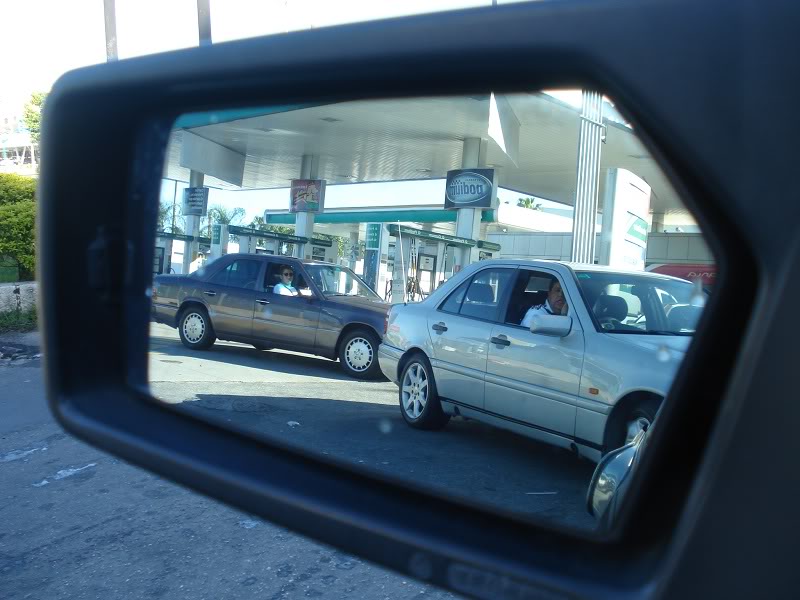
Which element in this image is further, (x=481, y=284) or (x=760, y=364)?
(x=481, y=284)

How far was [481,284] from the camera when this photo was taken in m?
4.72

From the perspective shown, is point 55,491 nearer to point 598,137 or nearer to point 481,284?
point 481,284

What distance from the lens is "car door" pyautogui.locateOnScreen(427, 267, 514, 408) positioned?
13.7 feet

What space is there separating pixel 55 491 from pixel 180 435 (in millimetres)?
4136

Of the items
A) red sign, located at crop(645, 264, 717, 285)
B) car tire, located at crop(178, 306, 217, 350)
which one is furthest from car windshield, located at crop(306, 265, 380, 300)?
red sign, located at crop(645, 264, 717, 285)

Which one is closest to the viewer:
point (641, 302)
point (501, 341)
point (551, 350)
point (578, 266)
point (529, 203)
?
point (641, 302)

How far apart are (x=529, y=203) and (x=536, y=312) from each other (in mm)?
507

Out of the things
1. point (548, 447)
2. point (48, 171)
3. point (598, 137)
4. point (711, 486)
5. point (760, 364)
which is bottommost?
point (548, 447)

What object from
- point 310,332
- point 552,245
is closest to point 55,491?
point 552,245

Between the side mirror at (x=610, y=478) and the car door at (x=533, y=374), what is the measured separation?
66cm

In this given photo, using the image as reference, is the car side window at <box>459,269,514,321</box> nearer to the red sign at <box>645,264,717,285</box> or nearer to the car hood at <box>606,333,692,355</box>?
the car hood at <box>606,333,692,355</box>

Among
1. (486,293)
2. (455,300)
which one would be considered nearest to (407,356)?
(455,300)

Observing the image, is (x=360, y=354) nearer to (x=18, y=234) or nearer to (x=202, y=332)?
(x=202, y=332)

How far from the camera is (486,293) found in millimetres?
4539
